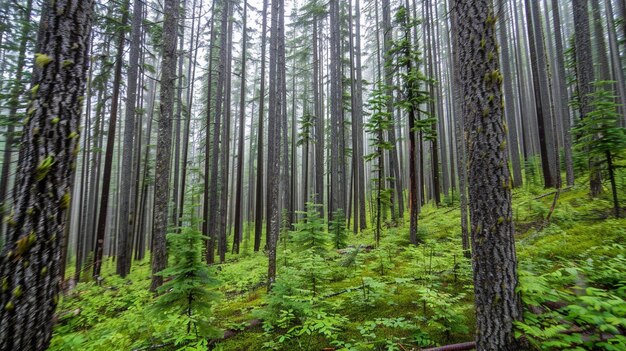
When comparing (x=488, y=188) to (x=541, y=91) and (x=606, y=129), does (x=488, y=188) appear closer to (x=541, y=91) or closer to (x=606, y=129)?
(x=606, y=129)

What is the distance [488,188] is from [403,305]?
2.96 m

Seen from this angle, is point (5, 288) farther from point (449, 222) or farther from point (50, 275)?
point (449, 222)

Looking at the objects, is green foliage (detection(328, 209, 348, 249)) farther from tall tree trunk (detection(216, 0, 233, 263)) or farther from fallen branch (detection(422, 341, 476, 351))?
fallen branch (detection(422, 341, 476, 351))

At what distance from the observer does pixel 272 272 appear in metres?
6.61

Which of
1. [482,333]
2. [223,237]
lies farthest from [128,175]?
[482,333]

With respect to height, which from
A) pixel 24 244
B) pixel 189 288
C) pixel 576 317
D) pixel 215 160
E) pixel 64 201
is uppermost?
pixel 215 160

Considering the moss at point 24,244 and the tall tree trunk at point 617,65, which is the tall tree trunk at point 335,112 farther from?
the tall tree trunk at point 617,65

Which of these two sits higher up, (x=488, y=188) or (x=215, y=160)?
(x=215, y=160)

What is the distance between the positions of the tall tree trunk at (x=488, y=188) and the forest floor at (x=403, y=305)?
0.21 metres

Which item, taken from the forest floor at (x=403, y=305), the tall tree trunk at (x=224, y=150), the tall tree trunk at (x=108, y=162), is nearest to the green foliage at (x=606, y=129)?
the forest floor at (x=403, y=305)

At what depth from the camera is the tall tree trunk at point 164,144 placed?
23.8 feet

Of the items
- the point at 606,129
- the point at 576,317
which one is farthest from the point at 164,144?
the point at 606,129

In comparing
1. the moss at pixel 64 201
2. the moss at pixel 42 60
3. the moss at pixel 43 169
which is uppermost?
the moss at pixel 42 60

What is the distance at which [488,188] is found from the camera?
110 inches
